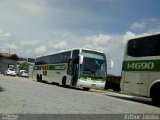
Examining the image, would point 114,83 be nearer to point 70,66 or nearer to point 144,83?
point 70,66

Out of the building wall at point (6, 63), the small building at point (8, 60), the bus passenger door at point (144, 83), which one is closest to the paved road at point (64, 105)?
the bus passenger door at point (144, 83)

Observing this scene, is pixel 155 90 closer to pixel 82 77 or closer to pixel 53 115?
pixel 53 115

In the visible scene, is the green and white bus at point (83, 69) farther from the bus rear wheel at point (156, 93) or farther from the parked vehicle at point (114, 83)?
the bus rear wheel at point (156, 93)

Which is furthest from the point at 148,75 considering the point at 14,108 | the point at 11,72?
the point at 11,72

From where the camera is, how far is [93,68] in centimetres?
2914

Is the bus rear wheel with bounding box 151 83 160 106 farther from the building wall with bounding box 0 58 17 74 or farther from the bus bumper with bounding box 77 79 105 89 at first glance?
the building wall with bounding box 0 58 17 74

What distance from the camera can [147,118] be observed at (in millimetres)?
12180

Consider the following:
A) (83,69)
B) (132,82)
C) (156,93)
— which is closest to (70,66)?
(83,69)

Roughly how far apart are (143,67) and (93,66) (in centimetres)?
1042

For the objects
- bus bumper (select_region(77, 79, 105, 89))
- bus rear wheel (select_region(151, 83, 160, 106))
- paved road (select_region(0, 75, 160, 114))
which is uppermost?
bus bumper (select_region(77, 79, 105, 89))

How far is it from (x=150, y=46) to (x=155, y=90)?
7.30 ft

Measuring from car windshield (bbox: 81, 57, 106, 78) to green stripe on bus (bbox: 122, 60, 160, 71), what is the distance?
26.7 ft

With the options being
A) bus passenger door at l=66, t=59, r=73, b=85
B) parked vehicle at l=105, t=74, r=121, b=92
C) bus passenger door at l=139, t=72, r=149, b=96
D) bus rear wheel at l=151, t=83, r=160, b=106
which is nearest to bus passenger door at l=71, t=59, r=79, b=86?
bus passenger door at l=66, t=59, r=73, b=85

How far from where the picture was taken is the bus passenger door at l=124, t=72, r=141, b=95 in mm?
19486
